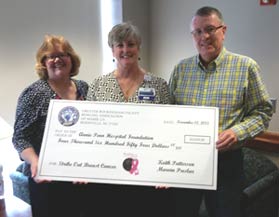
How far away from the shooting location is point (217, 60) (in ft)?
5.85

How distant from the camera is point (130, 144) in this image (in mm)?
1705

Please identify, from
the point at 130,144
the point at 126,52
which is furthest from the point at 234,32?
the point at 130,144

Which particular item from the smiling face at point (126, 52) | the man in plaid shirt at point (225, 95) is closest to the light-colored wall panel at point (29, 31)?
the smiling face at point (126, 52)

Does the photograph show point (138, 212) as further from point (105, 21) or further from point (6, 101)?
point (105, 21)

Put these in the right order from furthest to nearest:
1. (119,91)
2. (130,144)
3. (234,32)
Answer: (234,32), (119,91), (130,144)

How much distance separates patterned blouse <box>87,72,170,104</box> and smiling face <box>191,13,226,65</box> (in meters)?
0.26

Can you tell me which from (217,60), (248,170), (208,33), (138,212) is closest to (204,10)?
(208,33)

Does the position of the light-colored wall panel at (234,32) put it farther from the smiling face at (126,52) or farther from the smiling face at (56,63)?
the smiling face at (56,63)

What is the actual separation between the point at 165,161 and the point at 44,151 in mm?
572

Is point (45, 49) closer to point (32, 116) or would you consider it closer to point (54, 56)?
point (54, 56)

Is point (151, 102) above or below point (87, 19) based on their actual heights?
below

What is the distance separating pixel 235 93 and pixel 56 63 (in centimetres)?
89

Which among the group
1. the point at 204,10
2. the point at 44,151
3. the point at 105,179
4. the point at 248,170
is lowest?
the point at 248,170

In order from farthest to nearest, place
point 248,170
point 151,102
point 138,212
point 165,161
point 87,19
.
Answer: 1. point 87,19
2. point 248,170
3. point 138,212
4. point 151,102
5. point 165,161
